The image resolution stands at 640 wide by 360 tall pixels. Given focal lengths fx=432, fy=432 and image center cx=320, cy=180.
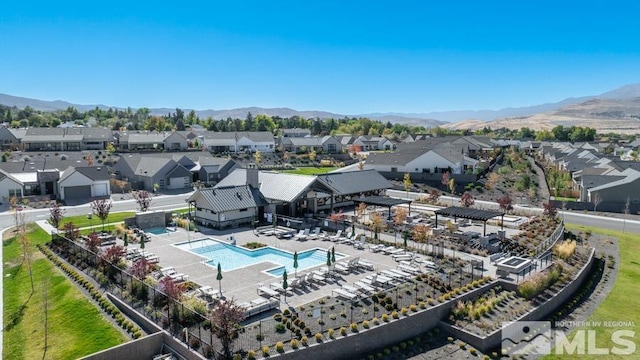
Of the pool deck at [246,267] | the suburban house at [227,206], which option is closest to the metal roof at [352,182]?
the suburban house at [227,206]

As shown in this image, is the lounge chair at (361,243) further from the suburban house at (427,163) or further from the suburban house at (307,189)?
the suburban house at (427,163)

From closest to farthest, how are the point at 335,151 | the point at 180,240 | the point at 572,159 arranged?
the point at 180,240 → the point at 572,159 → the point at 335,151

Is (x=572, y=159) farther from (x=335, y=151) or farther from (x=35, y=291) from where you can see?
(x=35, y=291)

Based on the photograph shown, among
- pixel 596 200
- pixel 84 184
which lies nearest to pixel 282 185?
pixel 84 184

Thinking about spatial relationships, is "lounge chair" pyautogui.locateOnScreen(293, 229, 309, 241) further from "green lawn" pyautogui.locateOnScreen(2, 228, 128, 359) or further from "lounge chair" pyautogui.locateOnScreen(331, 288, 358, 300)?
"green lawn" pyautogui.locateOnScreen(2, 228, 128, 359)

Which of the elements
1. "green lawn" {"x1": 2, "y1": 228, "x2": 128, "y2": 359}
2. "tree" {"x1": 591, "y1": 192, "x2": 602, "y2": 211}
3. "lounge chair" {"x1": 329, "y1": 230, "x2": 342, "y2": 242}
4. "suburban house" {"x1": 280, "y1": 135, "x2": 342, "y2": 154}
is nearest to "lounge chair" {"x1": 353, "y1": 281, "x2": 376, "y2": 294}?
"lounge chair" {"x1": 329, "y1": 230, "x2": 342, "y2": 242}

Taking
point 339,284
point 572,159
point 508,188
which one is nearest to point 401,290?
point 339,284
